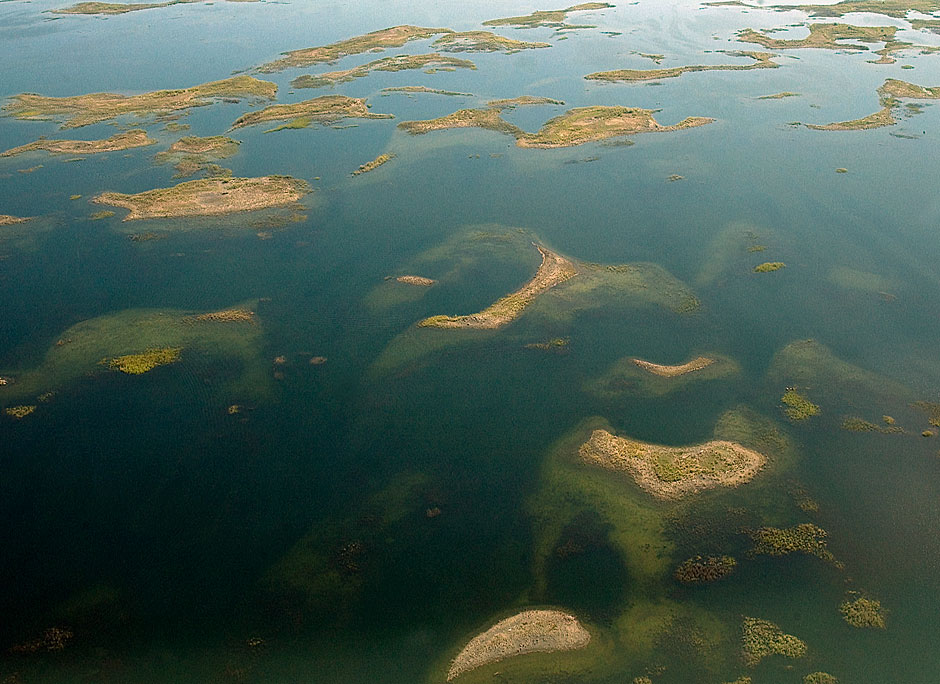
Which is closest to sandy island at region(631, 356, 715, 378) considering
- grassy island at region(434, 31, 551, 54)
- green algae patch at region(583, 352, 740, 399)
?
green algae patch at region(583, 352, 740, 399)

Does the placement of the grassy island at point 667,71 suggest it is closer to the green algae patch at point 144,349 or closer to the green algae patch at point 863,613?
the green algae patch at point 144,349

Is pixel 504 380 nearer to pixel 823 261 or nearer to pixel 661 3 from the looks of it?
pixel 823 261

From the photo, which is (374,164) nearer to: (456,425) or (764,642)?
(456,425)

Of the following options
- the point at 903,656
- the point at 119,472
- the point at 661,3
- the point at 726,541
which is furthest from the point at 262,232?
the point at 661,3

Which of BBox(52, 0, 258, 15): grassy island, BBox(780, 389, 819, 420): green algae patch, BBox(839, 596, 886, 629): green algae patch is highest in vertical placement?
BBox(52, 0, 258, 15): grassy island

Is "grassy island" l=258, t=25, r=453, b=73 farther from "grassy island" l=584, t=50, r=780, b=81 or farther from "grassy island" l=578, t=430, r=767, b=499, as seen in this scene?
"grassy island" l=578, t=430, r=767, b=499

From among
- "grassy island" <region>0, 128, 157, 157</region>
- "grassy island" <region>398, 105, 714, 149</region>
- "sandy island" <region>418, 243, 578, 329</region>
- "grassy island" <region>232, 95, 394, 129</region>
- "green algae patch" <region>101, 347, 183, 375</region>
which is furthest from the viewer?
"grassy island" <region>232, 95, 394, 129</region>

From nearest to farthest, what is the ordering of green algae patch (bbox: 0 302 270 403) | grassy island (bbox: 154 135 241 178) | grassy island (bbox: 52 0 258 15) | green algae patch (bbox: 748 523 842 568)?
green algae patch (bbox: 748 523 842 568), green algae patch (bbox: 0 302 270 403), grassy island (bbox: 154 135 241 178), grassy island (bbox: 52 0 258 15)
